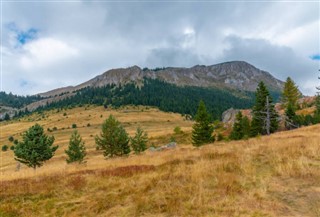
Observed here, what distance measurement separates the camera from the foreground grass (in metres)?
7.23

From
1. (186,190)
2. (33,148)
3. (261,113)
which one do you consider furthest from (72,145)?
(186,190)

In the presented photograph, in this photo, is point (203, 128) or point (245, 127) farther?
point (245, 127)

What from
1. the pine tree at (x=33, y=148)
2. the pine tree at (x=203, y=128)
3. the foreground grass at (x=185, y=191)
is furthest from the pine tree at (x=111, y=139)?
the foreground grass at (x=185, y=191)

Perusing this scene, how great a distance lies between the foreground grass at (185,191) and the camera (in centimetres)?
723

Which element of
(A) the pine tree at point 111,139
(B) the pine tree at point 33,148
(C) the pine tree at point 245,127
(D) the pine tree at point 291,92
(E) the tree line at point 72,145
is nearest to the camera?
(B) the pine tree at point 33,148

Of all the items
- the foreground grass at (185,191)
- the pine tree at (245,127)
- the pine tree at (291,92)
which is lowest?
the pine tree at (245,127)

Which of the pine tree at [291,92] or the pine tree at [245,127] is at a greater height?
the pine tree at [291,92]

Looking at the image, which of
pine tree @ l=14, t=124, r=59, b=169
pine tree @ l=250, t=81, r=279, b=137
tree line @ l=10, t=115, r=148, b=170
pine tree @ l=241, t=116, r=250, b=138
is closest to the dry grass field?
tree line @ l=10, t=115, r=148, b=170

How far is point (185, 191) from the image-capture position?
8414mm

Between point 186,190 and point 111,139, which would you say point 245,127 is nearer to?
point 111,139

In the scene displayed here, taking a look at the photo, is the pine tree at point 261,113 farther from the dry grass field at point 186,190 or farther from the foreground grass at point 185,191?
the foreground grass at point 185,191

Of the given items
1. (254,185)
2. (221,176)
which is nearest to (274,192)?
(254,185)

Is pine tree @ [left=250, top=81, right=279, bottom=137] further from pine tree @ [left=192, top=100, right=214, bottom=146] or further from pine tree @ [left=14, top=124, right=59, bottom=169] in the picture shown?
pine tree @ [left=14, top=124, right=59, bottom=169]

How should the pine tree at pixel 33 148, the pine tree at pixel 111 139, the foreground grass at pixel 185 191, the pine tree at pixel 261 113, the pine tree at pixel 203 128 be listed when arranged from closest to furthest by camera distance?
the foreground grass at pixel 185 191 → the pine tree at pixel 33 148 → the pine tree at pixel 111 139 → the pine tree at pixel 203 128 → the pine tree at pixel 261 113
